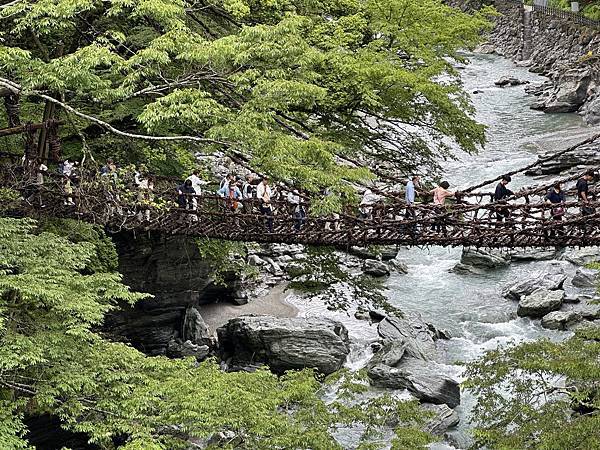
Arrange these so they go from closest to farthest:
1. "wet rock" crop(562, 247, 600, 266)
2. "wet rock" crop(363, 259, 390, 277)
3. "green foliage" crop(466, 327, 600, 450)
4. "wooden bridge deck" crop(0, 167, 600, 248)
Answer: "green foliage" crop(466, 327, 600, 450)
"wooden bridge deck" crop(0, 167, 600, 248)
"wet rock" crop(562, 247, 600, 266)
"wet rock" crop(363, 259, 390, 277)

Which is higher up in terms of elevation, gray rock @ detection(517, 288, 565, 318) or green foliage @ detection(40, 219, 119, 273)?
green foliage @ detection(40, 219, 119, 273)

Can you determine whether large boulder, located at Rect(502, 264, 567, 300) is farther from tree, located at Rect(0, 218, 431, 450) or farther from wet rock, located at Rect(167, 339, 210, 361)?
tree, located at Rect(0, 218, 431, 450)

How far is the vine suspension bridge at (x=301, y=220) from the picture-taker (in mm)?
8016

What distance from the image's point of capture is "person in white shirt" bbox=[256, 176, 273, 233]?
886 centimetres

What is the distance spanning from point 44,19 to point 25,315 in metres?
3.52

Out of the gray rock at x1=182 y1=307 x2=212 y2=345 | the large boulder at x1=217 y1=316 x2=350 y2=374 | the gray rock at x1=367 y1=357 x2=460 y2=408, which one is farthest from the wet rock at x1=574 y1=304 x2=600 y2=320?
the gray rock at x1=182 y1=307 x2=212 y2=345

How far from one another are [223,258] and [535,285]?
6.71 m

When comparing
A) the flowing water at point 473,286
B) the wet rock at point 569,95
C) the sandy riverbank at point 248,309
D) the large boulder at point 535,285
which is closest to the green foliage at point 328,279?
the flowing water at point 473,286

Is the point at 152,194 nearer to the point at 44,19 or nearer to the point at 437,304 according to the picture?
the point at 44,19

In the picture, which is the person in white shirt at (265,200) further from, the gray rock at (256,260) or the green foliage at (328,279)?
the gray rock at (256,260)

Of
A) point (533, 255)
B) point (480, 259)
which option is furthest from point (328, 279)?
point (533, 255)

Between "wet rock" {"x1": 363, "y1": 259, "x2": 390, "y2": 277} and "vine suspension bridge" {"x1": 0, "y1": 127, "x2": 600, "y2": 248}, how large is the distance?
6.79 m

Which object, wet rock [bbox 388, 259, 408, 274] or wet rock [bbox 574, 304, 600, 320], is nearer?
wet rock [bbox 574, 304, 600, 320]

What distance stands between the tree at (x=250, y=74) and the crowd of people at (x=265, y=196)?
0.66m
